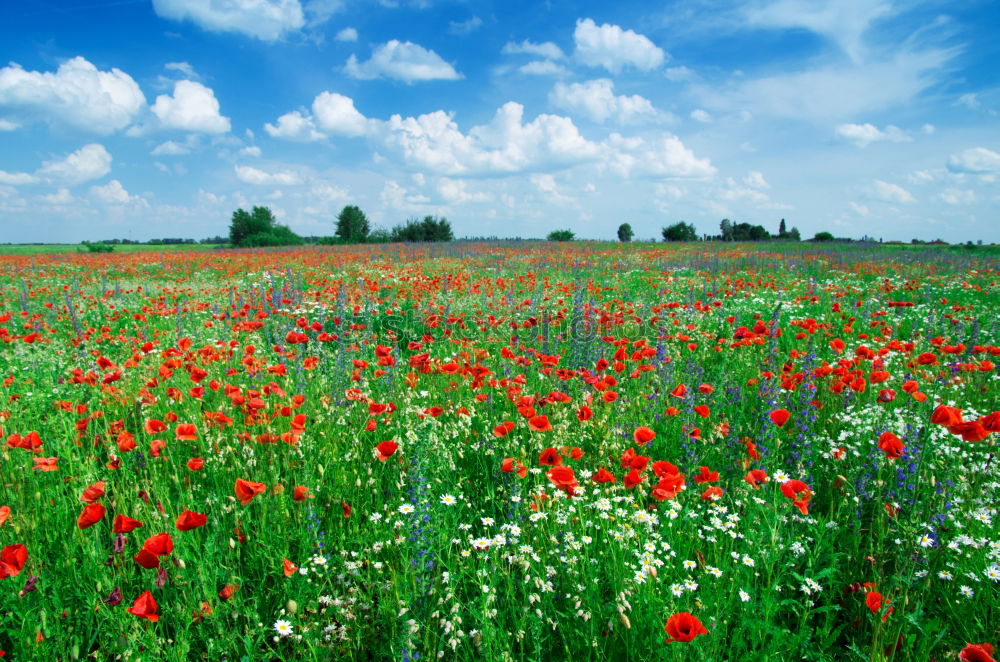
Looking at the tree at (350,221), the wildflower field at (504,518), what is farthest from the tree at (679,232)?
the wildflower field at (504,518)

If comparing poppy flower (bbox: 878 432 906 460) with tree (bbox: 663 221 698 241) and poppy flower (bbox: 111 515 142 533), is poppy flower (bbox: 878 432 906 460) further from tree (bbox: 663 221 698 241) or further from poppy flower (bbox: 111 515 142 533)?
tree (bbox: 663 221 698 241)

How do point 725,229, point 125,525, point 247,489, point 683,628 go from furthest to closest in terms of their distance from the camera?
point 725,229 < point 247,489 < point 125,525 < point 683,628

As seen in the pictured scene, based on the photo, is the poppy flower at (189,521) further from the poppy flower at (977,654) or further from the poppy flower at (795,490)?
the poppy flower at (977,654)

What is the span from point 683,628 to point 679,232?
66798mm

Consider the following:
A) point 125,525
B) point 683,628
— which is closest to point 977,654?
point 683,628

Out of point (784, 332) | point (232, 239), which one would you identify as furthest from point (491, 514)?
point (232, 239)

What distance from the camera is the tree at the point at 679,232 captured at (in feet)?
194

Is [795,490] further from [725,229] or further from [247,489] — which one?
[725,229]

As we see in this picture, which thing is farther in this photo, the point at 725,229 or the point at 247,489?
the point at 725,229

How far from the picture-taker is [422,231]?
55.8 meters

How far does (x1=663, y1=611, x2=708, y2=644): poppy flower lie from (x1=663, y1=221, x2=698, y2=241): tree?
60.6 m

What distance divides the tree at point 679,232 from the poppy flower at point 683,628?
60.6 metres

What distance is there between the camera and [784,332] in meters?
6.96

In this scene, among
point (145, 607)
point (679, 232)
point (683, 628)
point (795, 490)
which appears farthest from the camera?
point (679, 232)
